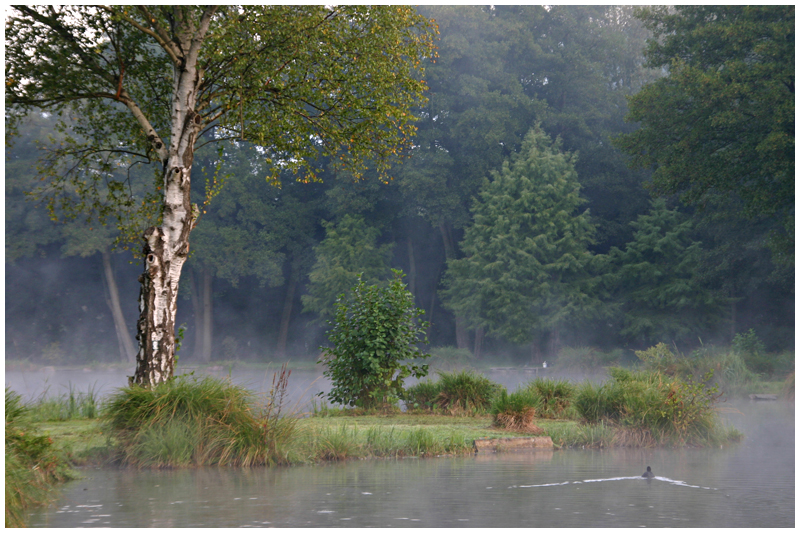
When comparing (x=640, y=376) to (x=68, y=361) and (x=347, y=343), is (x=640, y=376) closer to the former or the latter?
(x=347, y=343)

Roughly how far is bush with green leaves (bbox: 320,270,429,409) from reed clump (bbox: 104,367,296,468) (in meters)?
4.31

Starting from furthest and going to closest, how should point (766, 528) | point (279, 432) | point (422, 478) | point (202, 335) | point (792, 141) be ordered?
point (202, 335), point (792, 141), point (279, 432), point (422, 478), point (766, 528)

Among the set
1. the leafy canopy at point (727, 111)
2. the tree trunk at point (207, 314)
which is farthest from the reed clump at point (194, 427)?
the tree trunk at point (207, 314)

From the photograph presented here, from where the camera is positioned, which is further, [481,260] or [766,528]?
[481,260]

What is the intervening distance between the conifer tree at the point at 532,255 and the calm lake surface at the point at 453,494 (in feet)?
87.9

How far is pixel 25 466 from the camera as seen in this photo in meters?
6.86

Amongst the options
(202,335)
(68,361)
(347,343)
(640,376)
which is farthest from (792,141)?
(68,361)

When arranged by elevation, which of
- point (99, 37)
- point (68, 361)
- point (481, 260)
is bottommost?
point (68, 361)

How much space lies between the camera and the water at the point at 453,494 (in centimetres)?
617

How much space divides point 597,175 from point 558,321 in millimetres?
9972

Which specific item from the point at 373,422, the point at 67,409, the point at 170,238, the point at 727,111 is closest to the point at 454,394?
the point at 373,422

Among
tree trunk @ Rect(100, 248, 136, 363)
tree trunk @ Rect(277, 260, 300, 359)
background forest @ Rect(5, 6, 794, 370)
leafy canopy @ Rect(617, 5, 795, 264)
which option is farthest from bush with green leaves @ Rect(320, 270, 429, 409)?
tree trunk @ Rect(277, 260, 300, 359)

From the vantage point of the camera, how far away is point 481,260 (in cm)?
3803

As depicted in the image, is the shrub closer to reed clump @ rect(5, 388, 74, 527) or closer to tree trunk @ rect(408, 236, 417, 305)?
reed clump @ rect(5, 388, 74, 527)
